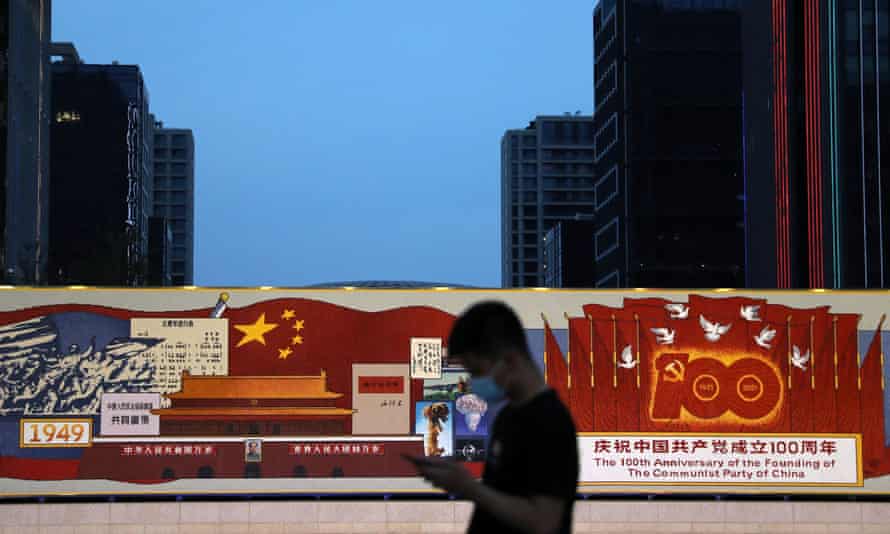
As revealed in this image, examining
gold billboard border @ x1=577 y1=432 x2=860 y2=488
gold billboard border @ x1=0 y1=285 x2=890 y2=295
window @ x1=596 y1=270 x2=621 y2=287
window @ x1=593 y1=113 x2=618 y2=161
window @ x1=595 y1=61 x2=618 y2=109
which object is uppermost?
window @ x1=595 y1=61 x2=618 y2=109

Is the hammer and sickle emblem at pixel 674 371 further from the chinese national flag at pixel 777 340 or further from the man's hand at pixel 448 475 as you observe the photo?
the man's hand at pixel 448 475

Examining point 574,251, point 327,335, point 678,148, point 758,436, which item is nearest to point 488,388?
point 327,335

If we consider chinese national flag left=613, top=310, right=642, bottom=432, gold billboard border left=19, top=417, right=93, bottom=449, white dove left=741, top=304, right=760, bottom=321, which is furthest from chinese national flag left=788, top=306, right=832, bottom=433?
gold billboard border left=19, top=417, right=93, bottom=449

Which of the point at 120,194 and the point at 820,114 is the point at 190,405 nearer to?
the point at 820,114

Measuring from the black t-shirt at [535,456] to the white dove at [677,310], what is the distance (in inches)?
650

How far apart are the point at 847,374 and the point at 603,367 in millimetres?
4046

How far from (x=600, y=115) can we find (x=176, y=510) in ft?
361

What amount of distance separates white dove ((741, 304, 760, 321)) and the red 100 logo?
64 cm

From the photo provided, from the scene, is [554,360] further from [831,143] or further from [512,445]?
[831,143]

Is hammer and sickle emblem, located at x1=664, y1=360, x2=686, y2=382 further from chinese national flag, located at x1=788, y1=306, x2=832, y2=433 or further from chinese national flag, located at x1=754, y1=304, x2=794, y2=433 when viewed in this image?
chinese national flag, located at x1=788, y1=306, x2=832, y2=433

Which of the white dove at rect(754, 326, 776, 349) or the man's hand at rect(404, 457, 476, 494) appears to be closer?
the man's hand at rect(404, 457, 476, 494)

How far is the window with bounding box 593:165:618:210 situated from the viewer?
116 metres

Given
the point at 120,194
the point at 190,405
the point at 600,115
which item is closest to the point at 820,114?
the point at 190,405

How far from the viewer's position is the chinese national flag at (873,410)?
68.4ft
